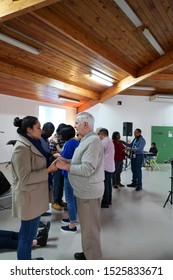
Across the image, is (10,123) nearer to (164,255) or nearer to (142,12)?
(142,12)

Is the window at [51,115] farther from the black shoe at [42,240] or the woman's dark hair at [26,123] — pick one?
the woman's dark hair at [26,123]

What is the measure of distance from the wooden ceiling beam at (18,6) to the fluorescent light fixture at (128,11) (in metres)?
1.32

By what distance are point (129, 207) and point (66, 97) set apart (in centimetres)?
582

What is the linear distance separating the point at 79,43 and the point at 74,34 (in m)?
0.27

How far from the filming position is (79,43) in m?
4.40

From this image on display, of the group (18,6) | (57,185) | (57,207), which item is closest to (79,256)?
(57,207)

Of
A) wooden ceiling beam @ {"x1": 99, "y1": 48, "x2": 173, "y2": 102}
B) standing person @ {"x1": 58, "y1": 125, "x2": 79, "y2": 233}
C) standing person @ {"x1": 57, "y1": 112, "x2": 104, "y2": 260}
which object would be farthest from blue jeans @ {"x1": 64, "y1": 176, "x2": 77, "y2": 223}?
wooden ceiling beam @ {"x1": 99, "y1": 48, "x2": 173, "y2": 102}

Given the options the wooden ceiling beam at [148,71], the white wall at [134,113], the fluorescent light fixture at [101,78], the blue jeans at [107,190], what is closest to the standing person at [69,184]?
the blue jeans at [107,190]

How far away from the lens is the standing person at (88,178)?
1794 millimetres

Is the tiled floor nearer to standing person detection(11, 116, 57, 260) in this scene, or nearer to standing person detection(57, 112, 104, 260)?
standing person detection(57, 112, 104, 260)

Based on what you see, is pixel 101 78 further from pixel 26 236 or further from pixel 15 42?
pixel 26 236

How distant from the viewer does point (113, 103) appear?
972 cm

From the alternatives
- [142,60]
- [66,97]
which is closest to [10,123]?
[66,97]

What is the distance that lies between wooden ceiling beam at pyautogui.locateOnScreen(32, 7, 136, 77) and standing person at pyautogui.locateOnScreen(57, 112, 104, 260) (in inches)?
97.4
